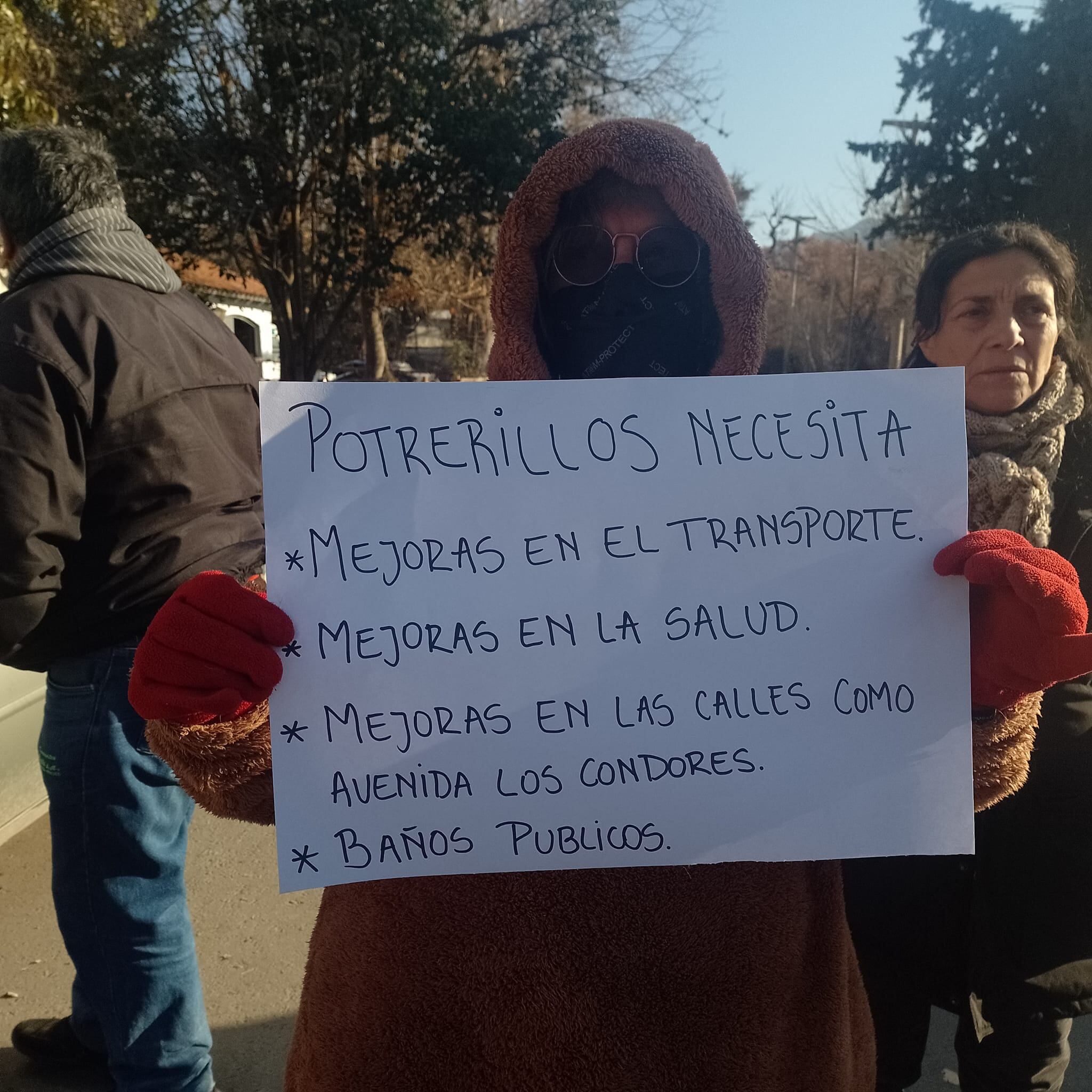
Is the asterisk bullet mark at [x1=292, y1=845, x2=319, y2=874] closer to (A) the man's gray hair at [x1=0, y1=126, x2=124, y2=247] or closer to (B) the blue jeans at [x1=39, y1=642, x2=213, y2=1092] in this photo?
(B) the blue jeans at [x1=39, y1=642, x2=213, y2=1092]

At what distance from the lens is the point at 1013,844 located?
173cm

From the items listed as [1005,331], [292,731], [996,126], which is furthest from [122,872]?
[996,126]

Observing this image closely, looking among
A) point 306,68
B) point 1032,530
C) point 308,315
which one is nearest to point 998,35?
point 306,68

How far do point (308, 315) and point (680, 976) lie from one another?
14.0m

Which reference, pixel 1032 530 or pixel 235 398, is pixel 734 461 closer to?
pixel 1032 530

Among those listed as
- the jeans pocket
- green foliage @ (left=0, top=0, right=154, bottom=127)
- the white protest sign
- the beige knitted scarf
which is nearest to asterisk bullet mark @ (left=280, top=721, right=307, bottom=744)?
the white protest sign

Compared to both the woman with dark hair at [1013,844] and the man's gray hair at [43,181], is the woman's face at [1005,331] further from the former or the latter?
the man's gray hair at [43,181]

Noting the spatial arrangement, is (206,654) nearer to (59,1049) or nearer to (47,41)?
(59,1049)

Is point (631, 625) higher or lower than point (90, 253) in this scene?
lower

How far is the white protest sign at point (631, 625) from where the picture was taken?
1.03 metres

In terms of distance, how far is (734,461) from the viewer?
3.51 ft

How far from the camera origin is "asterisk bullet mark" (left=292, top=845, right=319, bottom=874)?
1022 mm

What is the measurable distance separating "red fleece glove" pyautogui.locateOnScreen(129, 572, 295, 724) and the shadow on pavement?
172cm

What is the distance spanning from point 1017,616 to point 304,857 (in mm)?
871
